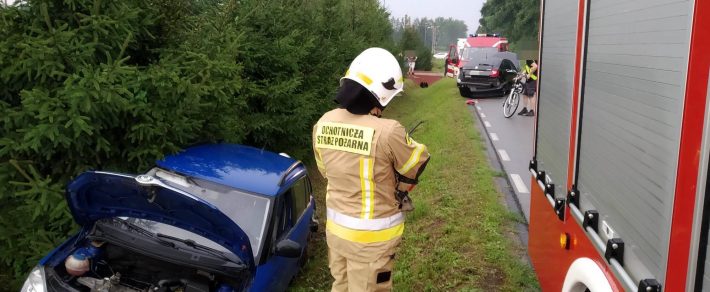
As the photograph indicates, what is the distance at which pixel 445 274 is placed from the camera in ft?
16.1

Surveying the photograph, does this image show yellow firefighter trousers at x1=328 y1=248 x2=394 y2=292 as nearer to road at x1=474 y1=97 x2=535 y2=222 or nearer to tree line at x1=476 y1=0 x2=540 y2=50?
road at x1=474 y1=97 x2=535 y2=222

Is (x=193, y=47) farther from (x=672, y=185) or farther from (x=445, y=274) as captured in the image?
(x=672, y=185)

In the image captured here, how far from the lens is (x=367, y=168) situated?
2848 mm

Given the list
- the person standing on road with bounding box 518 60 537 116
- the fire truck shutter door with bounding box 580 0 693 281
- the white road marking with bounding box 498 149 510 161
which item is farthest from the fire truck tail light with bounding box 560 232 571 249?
the person standing on road with bounding box 518 60 537 116

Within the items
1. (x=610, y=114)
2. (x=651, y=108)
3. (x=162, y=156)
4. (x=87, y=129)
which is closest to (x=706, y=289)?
(x=651, y=108)

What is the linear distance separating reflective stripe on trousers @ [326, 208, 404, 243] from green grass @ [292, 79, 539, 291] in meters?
1.92

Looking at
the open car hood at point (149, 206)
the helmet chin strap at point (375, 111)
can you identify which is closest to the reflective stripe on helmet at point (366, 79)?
the helmet chin strap at point (375, 111)

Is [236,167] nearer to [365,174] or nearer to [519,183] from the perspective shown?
[365,174]

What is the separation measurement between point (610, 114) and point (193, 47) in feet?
16.5

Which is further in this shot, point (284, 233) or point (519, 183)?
point (519, 183)

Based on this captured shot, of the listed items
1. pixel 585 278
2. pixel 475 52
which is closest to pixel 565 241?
pixel 585 278

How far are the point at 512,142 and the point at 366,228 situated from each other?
880cm

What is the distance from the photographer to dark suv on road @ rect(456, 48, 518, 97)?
1970 centimetres

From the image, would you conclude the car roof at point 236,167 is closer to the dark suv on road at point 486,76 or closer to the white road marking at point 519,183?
the white road marking at point 519,183
